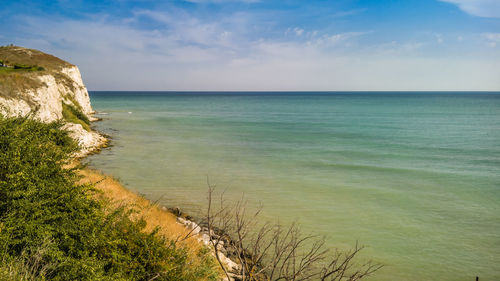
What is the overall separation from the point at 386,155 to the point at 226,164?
52.5ft

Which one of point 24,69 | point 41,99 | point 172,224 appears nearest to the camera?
point 172,224

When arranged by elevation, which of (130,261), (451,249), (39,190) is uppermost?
(39,190)

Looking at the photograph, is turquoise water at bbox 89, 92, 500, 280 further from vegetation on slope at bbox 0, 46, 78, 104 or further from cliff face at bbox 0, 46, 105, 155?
vegetation on slope at bbox 0, 46, 78, 104

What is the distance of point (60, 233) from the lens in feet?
24.9

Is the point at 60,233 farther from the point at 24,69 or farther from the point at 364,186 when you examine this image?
the point at 24,69

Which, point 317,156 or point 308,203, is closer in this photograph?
point 308,203

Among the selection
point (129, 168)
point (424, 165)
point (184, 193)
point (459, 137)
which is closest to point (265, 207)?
point (184, 193)

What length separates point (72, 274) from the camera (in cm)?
659

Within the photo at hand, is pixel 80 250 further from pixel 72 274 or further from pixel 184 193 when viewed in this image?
pixel 184 193

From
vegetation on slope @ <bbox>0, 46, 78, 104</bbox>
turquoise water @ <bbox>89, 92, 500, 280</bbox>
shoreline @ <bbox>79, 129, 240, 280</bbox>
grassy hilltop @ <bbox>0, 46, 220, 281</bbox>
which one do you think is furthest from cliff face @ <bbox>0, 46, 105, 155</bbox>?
grassy hilltop @ <bbox>0, 46, 220, 281</bbox>

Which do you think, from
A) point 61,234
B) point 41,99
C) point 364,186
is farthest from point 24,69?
point 364,186

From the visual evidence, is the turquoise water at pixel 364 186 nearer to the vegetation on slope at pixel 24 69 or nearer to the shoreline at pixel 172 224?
the shoreline at pixel 172 224

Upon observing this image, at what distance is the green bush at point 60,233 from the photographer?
6.64 meters

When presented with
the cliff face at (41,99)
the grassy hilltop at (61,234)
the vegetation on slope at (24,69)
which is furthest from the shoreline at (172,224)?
the vegetation on slope at (24,69)
